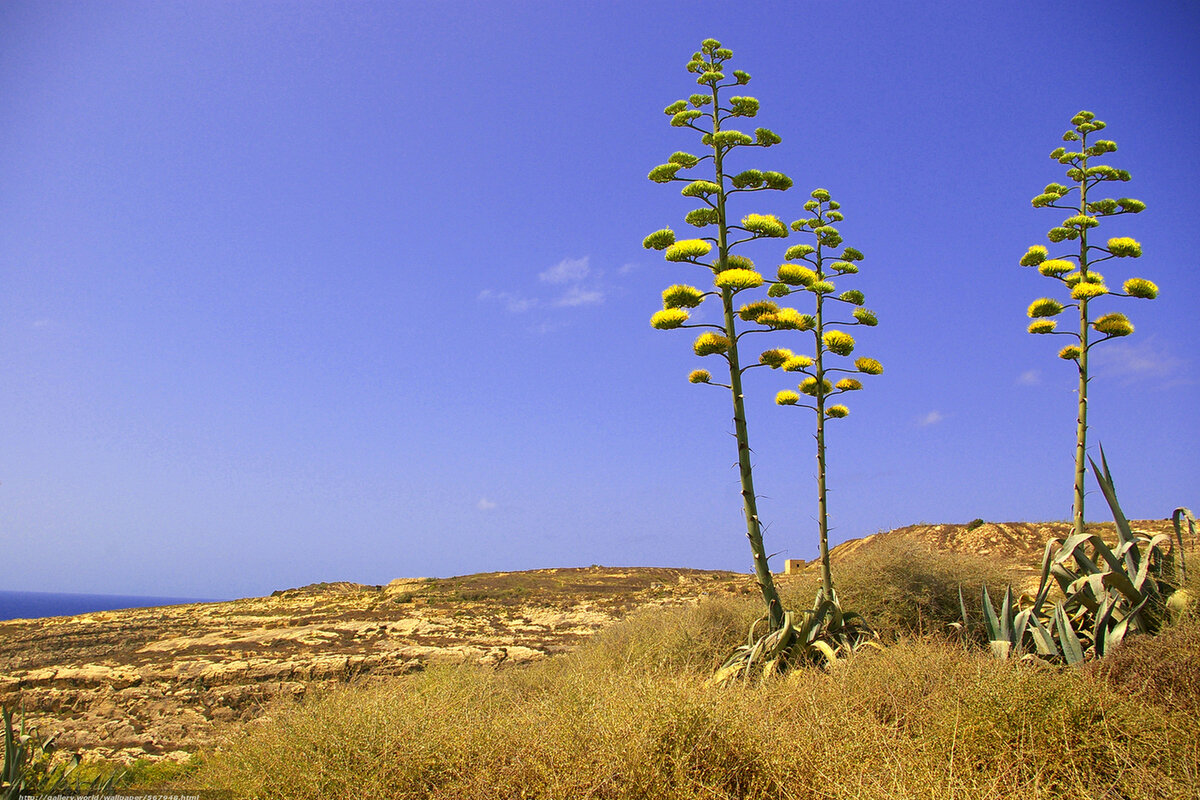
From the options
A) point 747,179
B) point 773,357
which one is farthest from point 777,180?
point 773,357

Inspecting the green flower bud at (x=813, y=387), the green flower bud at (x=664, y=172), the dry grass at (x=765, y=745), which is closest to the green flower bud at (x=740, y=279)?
the green flower bud at (x=664, y=172)

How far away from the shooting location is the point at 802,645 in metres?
6.49

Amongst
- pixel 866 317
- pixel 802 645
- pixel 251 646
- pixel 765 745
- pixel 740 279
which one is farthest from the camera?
pixel 251 646

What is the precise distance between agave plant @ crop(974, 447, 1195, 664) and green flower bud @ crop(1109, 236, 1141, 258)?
3.16 metres

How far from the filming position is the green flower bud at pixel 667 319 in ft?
23.5

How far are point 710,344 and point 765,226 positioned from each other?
5.08 ft

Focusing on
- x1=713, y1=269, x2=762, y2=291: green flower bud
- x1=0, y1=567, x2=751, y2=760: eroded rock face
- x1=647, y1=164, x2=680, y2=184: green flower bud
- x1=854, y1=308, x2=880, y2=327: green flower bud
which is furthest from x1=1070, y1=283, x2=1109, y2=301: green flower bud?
x1=0, y1=567, x2=751, y2=760: eroded rock face

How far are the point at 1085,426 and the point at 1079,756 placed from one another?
522cm

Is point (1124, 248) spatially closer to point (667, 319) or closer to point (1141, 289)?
point (1141, 289)

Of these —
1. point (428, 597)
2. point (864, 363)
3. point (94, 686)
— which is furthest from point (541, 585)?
point (864, 363)

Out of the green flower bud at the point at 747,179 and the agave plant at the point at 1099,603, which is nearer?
the agave plant at the point at 1099,603

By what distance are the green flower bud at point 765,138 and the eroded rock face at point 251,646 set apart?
716cm

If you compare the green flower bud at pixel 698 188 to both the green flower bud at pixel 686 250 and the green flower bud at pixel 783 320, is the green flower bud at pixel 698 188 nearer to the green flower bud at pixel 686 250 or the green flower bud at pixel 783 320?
the green flower bud at pixel 686 250

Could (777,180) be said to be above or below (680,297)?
above
